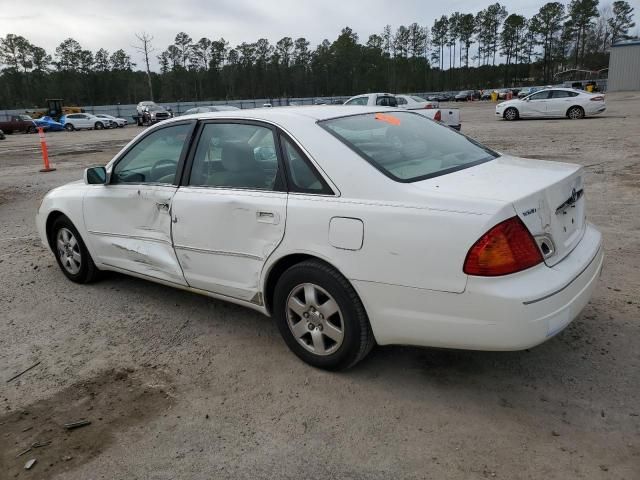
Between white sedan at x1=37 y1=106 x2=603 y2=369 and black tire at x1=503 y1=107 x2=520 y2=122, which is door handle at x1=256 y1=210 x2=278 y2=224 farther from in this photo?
black tire at x1=503 y1=107 x2=520 y2=122

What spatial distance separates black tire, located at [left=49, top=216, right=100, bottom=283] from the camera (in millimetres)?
4793

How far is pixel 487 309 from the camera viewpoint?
2.50 meters

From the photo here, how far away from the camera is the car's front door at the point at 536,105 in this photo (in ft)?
79.0

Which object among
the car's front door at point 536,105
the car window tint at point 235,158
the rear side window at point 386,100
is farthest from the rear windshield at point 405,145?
the car's front door at point 536,105

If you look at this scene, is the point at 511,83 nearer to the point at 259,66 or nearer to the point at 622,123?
the point at 259,66

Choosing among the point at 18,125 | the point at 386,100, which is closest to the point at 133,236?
the point at 386,100

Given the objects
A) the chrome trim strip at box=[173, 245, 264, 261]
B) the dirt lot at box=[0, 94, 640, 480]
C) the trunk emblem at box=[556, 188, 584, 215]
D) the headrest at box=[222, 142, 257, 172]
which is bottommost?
the dirt lot at box=[0, 94, 640, 480]

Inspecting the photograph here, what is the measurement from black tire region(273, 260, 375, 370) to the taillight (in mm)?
675

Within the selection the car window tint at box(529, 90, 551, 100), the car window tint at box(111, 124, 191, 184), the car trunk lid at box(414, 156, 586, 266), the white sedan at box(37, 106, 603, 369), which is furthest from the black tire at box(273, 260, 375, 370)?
the car window tint at box(529, 90, 551, 100)

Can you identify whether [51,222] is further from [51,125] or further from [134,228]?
[51,125]

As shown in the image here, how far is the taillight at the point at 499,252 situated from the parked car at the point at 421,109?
40.1ft

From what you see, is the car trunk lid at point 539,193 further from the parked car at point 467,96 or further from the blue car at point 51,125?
the parked car at point 467,96

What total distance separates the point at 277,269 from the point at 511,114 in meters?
24.8

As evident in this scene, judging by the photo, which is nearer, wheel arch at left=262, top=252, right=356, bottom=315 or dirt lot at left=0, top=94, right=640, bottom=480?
dirt lot at left=0, top=94, right=640, bottom=480
